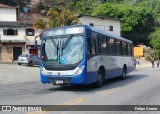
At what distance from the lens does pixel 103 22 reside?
6203cm

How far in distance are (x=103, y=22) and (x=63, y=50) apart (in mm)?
47964

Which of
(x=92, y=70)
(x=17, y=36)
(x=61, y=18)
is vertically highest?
(x=61, y=18)

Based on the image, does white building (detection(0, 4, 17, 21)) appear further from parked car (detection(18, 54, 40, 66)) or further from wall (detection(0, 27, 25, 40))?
parked car (detection(18, 54, 40, 66))

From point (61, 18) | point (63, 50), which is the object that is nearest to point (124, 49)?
point (63, 50)

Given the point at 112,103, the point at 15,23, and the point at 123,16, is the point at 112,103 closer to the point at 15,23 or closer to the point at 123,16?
the point at 15,23

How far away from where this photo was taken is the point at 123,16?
68.0 metres

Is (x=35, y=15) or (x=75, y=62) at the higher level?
(x=35, y=15)

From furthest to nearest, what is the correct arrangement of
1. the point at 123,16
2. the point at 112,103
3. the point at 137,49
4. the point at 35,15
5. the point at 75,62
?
the point at 35,15, the point at 123,16, the point at 137,49, the point at 75,62, the point at 112,103

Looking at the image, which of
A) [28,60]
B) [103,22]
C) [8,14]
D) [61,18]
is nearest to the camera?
[28,60]

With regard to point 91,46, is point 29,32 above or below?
above

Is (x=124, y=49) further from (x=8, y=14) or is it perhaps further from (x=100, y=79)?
(x=8, y=14)

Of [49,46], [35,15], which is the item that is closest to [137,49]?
[35,15]

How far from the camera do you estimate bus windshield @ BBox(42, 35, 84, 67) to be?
14562mm

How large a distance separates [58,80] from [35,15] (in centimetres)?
6651
